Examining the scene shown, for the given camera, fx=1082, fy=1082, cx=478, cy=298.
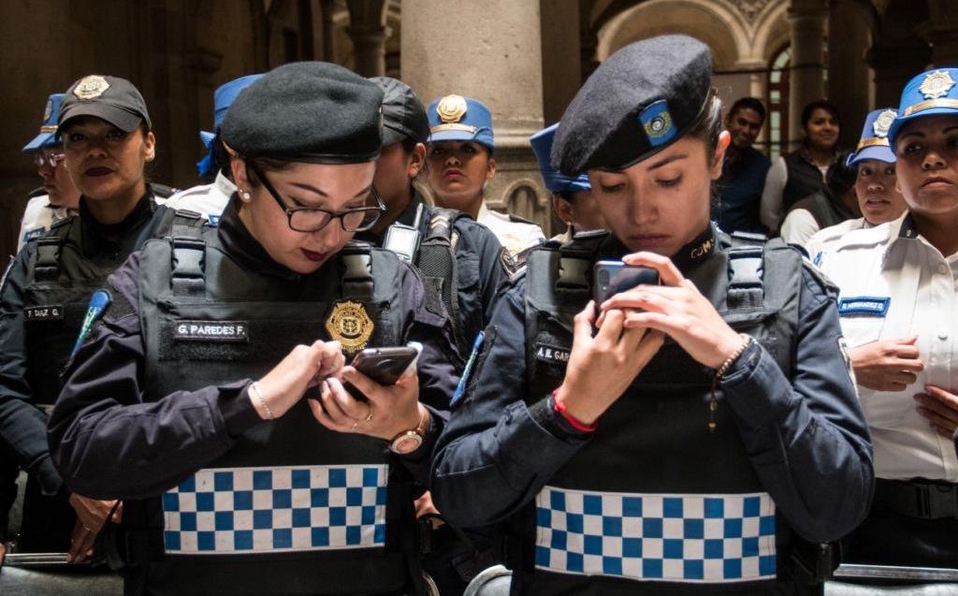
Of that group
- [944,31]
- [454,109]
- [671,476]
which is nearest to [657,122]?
[671,476]

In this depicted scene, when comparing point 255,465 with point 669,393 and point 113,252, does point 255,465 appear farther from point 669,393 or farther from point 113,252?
point 113,252

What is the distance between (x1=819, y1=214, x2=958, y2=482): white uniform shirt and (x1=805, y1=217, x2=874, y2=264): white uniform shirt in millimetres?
197

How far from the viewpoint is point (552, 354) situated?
204cm

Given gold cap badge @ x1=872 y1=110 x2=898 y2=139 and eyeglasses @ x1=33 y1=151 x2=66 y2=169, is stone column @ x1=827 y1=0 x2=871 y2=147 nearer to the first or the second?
gold cap badge @ x1=872 y1=110 x2=898 y2=139

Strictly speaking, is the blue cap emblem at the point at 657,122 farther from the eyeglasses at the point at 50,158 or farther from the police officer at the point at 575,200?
the eyeglasses at the point at 50,158

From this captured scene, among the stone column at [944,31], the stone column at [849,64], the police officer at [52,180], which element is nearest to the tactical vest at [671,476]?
the police officer at [52,180]

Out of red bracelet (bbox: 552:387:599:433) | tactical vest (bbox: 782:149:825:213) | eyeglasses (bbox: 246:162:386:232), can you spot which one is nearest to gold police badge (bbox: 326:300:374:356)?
eyeglasses (bbox: 246:162:386:232)

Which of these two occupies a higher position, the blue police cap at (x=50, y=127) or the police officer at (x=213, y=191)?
the blue police cap at (x=50, y=127)

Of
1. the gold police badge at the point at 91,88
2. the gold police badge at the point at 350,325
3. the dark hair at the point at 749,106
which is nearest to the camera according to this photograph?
the gold police badge at the point at 350,325

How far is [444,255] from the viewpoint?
11.0ft

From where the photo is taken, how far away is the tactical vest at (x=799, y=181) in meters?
6.88

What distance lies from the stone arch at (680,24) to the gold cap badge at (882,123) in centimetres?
2532

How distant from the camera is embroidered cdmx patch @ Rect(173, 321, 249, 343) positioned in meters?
2.19

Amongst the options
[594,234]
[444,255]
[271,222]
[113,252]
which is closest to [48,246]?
[113,252]
